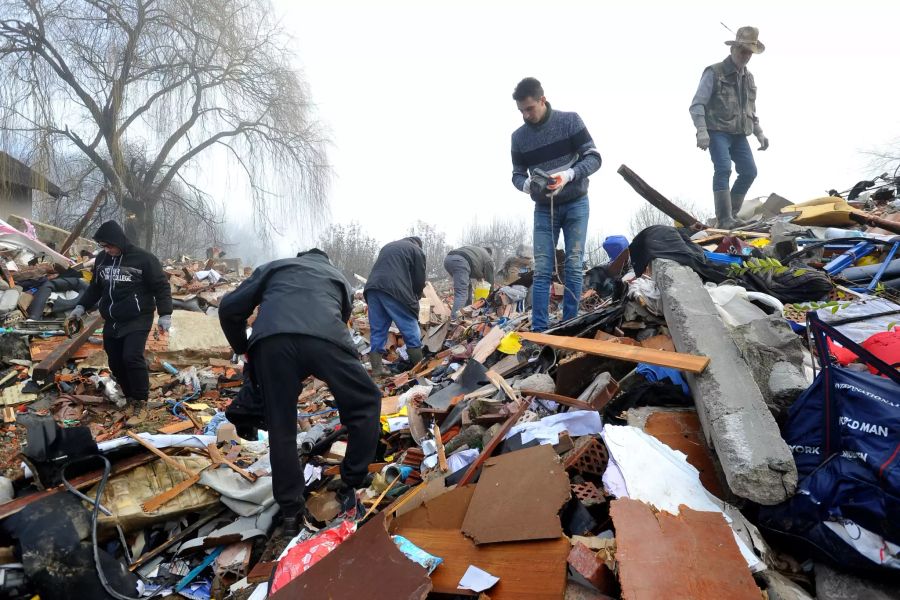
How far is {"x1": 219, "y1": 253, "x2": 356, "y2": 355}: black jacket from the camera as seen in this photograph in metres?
2.50

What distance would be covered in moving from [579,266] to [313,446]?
2.63 m

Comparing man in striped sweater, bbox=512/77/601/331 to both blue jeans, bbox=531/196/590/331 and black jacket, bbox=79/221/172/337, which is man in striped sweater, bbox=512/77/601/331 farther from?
black jacket, bbox=79/221/172/337

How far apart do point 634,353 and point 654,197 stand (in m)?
3.82

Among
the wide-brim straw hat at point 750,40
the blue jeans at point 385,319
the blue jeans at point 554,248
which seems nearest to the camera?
the blue jeans at point 554,248

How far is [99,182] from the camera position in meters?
12.2

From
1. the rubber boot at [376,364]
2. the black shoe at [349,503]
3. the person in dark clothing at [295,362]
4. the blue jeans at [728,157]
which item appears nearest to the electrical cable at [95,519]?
the person in dark clothing at [295,362]

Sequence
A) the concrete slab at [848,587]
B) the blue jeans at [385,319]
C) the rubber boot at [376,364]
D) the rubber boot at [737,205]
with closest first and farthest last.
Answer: the concrete slab at [848,587]
the blue jeans at [385,319]
the rubber boot at [376,364]
the rubber boot at [737,205]

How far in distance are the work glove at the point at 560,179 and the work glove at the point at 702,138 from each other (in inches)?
101

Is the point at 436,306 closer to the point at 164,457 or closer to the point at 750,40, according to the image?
the point at 750,40

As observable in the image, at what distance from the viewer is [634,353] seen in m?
2.69

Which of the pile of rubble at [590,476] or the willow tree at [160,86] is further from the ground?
the willow tree at [160,86]

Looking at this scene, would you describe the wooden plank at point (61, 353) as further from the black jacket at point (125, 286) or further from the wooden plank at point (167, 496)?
the wooden plank at point (167, 496)

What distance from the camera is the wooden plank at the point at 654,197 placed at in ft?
18.5

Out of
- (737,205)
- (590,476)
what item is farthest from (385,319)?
(737,205)
